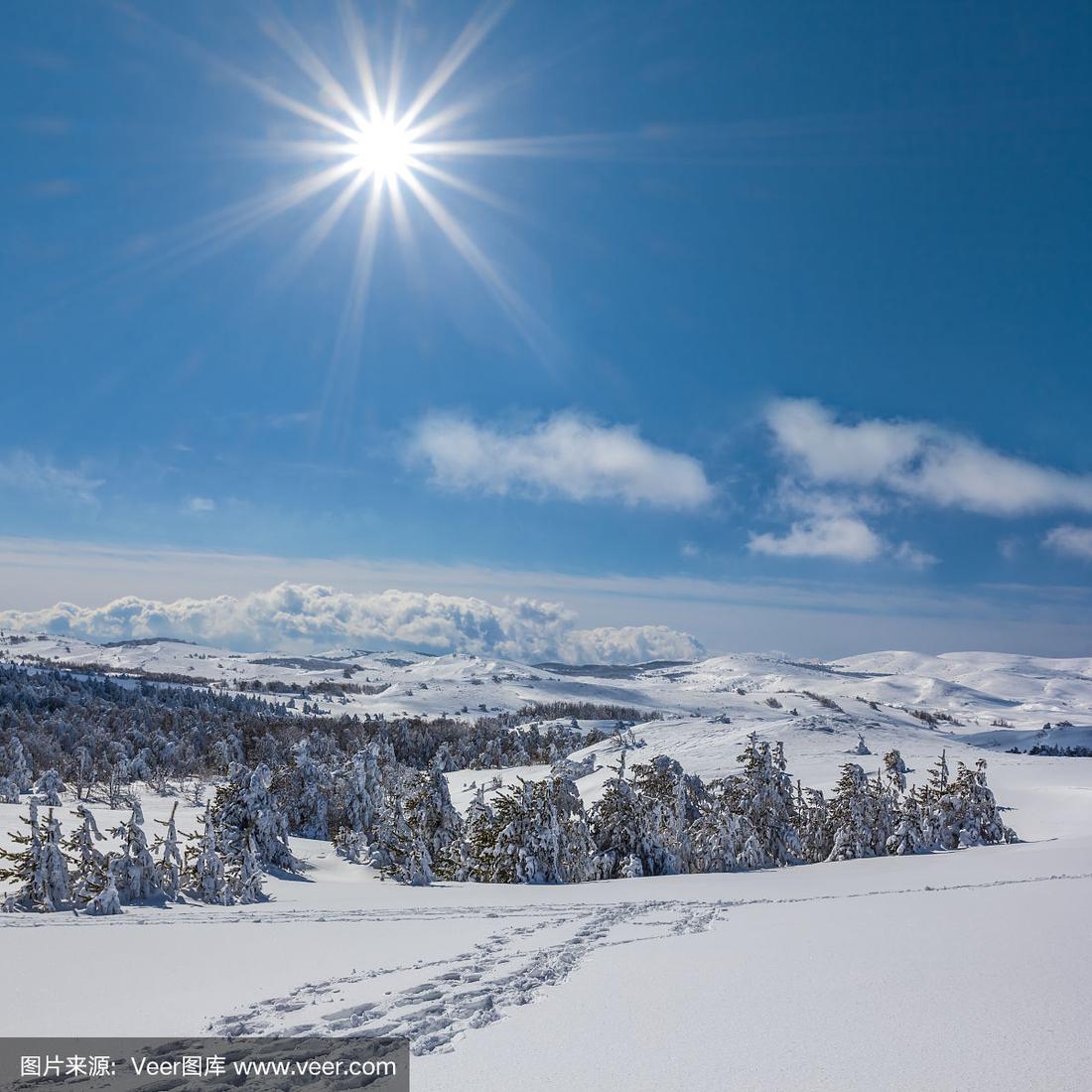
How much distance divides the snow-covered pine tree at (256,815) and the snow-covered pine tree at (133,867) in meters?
10.4

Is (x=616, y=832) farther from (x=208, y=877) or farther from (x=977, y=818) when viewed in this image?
(x=977, y=818)

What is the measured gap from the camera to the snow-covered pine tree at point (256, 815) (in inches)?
1215

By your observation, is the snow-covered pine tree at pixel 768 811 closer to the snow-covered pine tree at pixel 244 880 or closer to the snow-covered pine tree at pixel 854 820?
the snow-covered pine tree at pixel 854 820

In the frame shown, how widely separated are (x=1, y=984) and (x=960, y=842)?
39468 millimetres

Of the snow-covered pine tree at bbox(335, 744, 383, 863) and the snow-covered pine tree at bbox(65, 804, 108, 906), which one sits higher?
the snow-covered pine tree at bbox(65, 804, 108, 906)

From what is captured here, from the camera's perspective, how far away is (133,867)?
63.9 feet

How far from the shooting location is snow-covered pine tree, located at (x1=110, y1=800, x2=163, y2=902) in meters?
19.1

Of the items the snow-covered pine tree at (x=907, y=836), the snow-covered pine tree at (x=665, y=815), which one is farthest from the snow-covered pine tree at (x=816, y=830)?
the snow-covered pine tree at (x=665, y=815)

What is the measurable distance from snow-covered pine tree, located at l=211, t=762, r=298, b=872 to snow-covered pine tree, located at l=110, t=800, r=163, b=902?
10.4m

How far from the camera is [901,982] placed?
7.17 m

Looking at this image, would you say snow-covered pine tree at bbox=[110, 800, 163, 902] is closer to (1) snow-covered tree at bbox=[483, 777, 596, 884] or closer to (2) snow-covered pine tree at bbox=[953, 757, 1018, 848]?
(1) snow-covered tree at bbox=[483, 777, 596, 884]

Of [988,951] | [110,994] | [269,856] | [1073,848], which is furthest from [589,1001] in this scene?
[269,856]

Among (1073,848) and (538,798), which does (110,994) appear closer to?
(538,798)

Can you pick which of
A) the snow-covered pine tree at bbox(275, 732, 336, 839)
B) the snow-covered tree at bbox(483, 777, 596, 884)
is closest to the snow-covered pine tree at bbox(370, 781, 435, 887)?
the snow-covered tree at bbox(483, 777, 596, 884)
